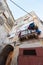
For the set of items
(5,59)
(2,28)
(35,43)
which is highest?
(2,28)

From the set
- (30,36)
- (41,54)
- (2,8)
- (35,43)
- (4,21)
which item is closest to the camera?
(41,54)

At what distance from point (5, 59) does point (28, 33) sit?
312 centimetres

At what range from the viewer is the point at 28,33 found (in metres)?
10.4

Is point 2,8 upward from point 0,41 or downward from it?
upward

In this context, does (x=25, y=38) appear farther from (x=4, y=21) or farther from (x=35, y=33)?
(x=4, y=21)

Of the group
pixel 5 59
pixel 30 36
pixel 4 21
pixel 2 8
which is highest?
pixel 2 8

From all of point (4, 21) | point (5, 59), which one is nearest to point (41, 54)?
point (5, 59)

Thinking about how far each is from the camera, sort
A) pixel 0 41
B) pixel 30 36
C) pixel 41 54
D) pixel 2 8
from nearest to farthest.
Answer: pixel 41 54
pixel 30 36
pixel 0 41
pixel 2 8

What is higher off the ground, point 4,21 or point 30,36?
point 4,21

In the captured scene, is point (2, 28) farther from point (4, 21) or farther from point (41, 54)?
point (41, 54)

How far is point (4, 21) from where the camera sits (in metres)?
13.6

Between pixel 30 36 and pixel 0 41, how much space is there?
260 cm

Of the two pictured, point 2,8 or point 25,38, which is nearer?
point 25,38

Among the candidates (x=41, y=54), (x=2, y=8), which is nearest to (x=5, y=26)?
(x=2, y=8)
